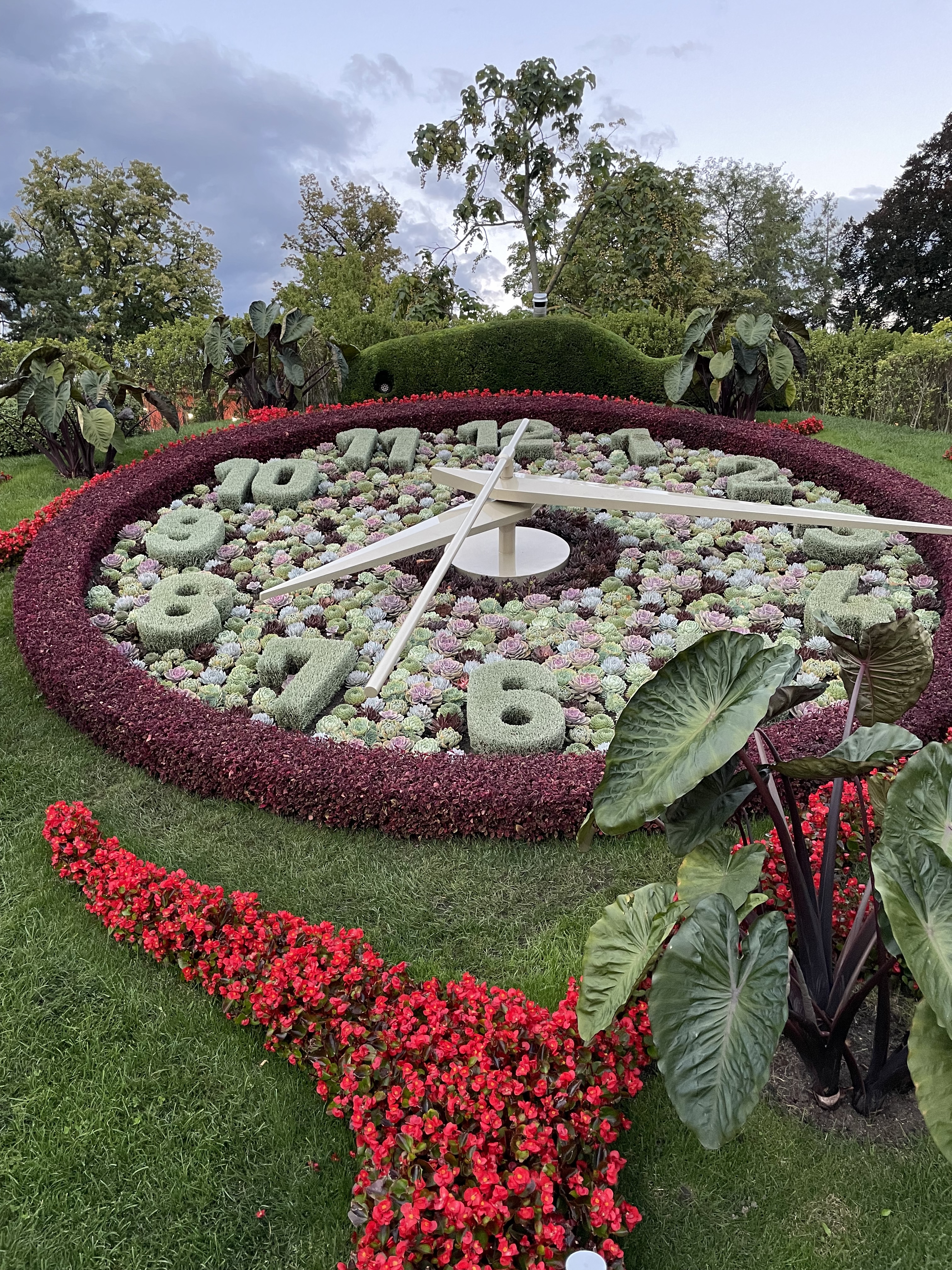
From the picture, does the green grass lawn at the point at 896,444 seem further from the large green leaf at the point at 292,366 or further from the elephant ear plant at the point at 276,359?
the large green leaf at the point at 292,366

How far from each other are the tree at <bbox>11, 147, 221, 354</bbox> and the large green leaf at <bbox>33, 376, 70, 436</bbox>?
22236 mm

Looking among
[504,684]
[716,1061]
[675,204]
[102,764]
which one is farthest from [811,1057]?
[675,204]

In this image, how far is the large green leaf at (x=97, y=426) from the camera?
26.2ft

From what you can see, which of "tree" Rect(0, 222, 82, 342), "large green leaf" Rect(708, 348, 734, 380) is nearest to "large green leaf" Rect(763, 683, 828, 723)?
"large green leaf" Rect(708, 348, 734, 380)

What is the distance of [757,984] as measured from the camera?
1942mm

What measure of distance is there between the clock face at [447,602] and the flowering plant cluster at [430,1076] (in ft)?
3.46

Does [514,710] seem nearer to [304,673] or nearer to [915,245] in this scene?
[304,673]

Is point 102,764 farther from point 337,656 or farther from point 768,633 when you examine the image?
point 768,633

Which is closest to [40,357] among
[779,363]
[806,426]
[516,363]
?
[516,363]

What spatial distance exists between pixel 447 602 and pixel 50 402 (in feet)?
15.5

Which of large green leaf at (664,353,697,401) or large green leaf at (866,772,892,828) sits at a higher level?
large green leaf at (664,353,697,401)

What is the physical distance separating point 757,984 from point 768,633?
3519mm

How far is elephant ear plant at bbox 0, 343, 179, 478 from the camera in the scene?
799 centimetres

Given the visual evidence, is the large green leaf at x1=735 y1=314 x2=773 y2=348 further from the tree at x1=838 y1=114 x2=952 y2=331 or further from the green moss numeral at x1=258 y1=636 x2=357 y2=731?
the tree at x1=838 y1=114 x2=952 y2=331
